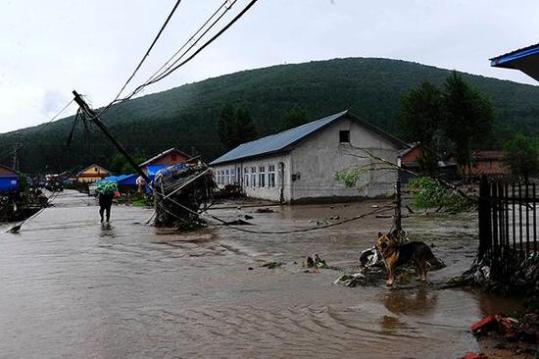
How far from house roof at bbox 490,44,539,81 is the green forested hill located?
81645mm

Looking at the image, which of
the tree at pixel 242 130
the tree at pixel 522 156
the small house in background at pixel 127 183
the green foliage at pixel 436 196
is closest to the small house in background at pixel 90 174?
the tree at pixel 242 130

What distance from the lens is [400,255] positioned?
866cm

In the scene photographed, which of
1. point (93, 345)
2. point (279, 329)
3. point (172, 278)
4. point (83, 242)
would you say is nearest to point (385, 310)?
point (279, 329)

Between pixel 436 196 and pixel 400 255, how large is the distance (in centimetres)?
347

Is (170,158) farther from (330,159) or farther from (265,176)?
(330,159)

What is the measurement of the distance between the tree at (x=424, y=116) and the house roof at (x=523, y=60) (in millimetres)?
53437

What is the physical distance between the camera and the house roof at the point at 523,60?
8.47 m

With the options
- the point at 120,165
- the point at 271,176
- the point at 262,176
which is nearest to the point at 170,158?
the point at 120,165

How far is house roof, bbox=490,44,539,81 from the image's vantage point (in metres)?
8.47

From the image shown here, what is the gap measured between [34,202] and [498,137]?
8063 cm

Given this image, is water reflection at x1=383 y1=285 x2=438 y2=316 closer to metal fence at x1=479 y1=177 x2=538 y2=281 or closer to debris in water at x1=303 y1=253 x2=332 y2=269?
metal fence at x1=479 y1=177 x2=538 y2=281

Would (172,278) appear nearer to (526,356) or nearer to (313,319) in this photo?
(313,319)

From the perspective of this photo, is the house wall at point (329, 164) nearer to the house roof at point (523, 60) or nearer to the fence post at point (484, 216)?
the house roof at point (523, 60)

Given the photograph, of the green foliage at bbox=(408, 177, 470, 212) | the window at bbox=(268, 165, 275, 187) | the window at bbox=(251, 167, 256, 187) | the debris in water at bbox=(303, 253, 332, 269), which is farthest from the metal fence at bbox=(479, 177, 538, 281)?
the window at bbox=(251, 167, 256, 187)
